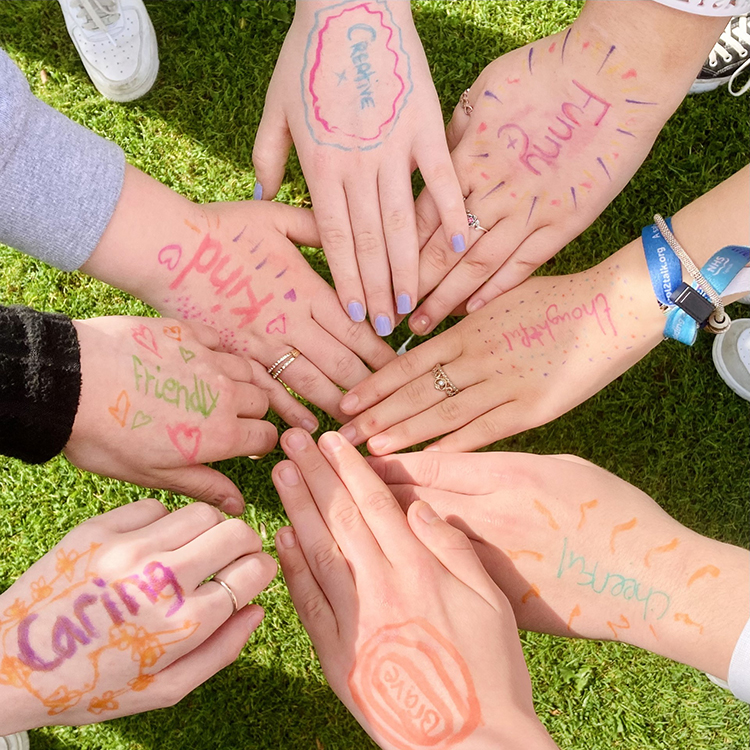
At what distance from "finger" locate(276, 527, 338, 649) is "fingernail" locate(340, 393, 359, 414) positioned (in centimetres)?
50

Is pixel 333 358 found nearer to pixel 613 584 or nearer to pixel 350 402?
pixel 350 402

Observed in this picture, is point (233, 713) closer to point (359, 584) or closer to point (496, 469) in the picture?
point (359, 584)

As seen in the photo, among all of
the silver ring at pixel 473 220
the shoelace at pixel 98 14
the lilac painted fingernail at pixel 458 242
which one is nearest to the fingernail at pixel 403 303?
the lilac painted fingernail at pixel 458 242

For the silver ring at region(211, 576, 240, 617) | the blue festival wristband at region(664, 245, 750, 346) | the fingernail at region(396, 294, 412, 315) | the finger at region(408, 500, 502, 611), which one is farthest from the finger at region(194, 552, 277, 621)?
the blue festival wristband at region(664, 245, 750, 346)

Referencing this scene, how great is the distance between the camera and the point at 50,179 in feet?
6.40

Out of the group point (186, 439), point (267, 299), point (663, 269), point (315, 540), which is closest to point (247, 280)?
point (267, 299)

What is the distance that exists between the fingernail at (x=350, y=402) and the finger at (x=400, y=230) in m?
0.36

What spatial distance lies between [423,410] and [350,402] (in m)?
0.27

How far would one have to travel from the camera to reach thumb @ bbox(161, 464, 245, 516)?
83.2 inches

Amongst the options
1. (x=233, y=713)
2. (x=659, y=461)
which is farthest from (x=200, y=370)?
(x=659, y=461)

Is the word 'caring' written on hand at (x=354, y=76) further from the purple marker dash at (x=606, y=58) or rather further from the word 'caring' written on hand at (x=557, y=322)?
the word 'caring' written on hand at (x=557, y=322)

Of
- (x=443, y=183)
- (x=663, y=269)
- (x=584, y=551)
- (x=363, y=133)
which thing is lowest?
(x=584, y=551)

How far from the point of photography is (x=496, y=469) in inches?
86.7

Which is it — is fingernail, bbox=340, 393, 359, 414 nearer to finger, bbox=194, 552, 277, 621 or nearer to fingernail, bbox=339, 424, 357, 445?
fingernail, bbox=339, 424, 357, 445
